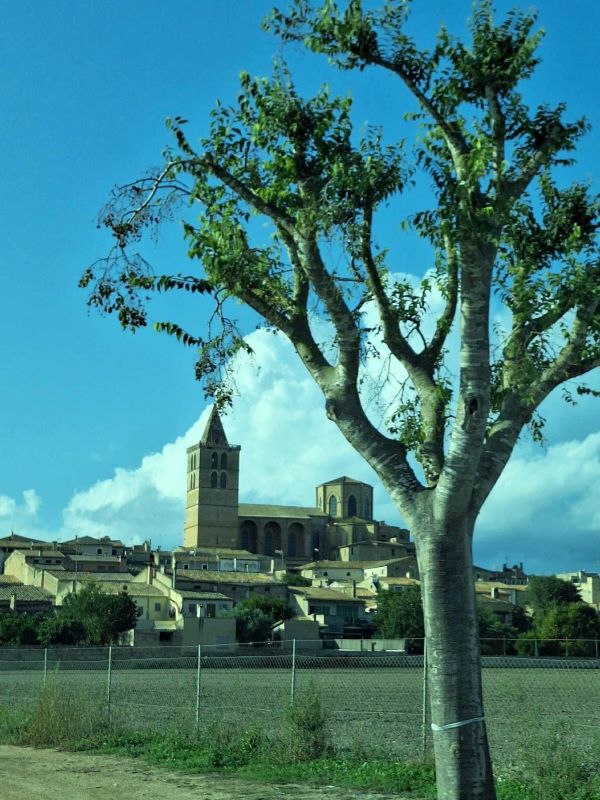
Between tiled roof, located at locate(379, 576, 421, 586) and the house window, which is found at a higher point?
the house window

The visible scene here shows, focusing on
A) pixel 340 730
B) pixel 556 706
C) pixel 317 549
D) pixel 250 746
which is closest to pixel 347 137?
pixel 250 746

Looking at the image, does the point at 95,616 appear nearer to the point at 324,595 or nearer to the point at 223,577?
the point at 223,577

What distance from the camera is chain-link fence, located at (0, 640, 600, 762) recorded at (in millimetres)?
15477

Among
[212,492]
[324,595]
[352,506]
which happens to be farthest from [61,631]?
[352,506]

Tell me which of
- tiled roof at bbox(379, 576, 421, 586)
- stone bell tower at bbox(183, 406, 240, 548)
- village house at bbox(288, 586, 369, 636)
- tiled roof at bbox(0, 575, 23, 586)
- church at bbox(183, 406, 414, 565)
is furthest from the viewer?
stone bell tower at bbox(183, 406, 240, 548)

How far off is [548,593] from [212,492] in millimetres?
88201

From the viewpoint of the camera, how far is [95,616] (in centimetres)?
6988

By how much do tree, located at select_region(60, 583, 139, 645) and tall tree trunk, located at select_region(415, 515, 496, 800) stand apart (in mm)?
61199

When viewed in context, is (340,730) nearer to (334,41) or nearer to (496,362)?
(496,362)

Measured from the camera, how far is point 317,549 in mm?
169375

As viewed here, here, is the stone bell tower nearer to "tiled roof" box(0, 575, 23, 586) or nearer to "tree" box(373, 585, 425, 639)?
"tiled roof" box(0, 575, 23, 586)

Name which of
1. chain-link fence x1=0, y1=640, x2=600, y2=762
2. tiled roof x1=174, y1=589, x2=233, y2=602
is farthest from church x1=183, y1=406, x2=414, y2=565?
chain-link fence x1=0, y1=640, x2=600, y2=762

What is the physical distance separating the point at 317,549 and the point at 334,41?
163m

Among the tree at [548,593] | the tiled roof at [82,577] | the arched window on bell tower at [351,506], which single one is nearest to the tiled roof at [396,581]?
the tree at [548,593]
